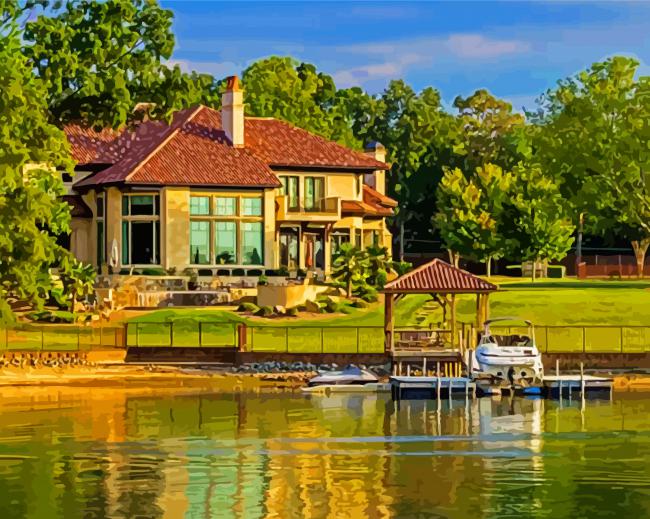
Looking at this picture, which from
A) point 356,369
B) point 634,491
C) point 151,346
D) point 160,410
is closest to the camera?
point 634,491

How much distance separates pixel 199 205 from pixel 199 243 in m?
2.25

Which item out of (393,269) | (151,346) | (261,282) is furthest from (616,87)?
(151,346)

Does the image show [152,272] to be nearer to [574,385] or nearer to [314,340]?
[314,340]

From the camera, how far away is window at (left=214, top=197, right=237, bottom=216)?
85625 mm

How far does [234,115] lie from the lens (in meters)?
89.1

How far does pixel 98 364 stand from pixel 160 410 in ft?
34.4

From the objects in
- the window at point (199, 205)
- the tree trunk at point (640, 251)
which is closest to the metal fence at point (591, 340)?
the window at point (199, 205)

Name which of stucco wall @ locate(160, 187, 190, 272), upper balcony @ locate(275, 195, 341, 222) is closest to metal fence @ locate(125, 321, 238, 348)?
stucco wall @ locate(160, 187, 190, 272)

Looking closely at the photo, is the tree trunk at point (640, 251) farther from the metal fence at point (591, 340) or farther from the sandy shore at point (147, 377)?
the sandy shore at point (147, 377)

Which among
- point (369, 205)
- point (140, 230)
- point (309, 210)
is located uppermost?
point (369, 205)

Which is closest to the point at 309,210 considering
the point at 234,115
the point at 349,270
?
the point at 234,115

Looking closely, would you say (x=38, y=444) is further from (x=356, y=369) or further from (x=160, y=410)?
(x=356, y=369)

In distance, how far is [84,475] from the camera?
124ft

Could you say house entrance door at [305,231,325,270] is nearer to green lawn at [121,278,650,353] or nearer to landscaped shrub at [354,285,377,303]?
green lawn at [121,278,650,353]
